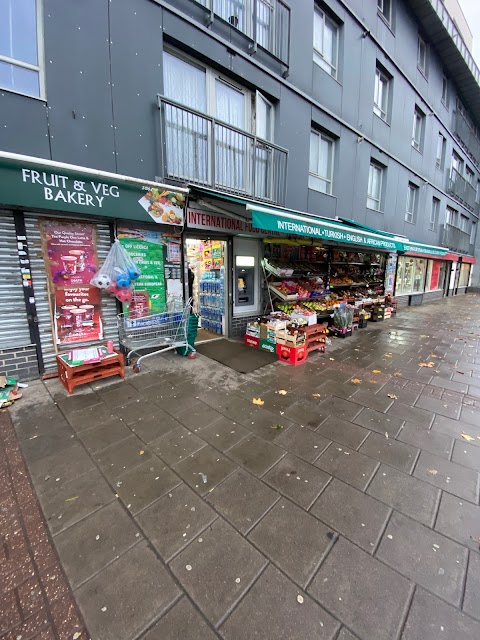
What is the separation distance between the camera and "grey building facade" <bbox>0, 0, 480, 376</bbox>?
392 centimetres

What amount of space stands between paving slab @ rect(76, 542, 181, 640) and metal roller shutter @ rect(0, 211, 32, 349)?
363cm

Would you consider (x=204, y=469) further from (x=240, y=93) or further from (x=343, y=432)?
(x=240, y=93)

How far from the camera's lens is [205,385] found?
4.29m

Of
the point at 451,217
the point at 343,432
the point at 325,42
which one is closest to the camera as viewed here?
the point at 343,432

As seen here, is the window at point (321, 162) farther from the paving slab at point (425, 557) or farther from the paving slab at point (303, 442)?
the paving slab at point (425, 557)

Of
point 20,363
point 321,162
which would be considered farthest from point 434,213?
point 20,363

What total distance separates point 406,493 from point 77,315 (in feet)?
16.1

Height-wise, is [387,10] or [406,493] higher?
[387,10]

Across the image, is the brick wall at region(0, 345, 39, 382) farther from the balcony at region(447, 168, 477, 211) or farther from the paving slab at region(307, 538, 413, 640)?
the balcony at region(447, 168, 477, 211)

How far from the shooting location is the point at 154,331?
5.15 meters

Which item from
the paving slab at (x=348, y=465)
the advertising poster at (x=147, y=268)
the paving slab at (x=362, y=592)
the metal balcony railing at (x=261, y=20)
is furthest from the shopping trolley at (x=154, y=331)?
the metal balcony railing at (x=261, y=20)

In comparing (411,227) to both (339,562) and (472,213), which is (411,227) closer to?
(472,213)

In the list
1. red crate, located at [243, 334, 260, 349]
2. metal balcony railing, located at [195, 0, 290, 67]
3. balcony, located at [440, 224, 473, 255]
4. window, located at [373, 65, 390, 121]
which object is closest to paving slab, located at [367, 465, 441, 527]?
red crate, located at [243, 334, 260, 349]

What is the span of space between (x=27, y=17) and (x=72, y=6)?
25.1 inches
